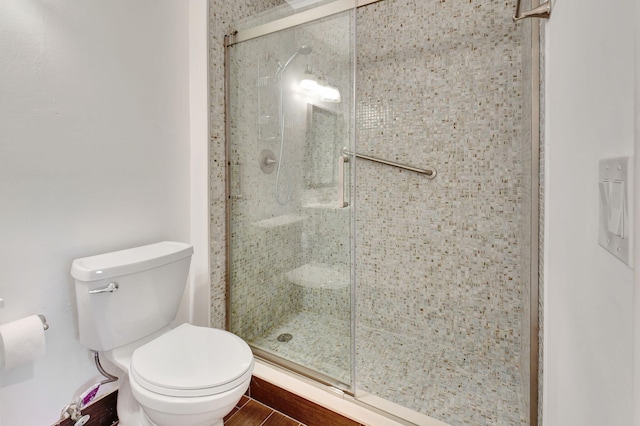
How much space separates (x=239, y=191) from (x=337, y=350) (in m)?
1.04

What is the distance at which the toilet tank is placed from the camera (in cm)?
116

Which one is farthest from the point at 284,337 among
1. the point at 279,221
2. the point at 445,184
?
the point at 445,184

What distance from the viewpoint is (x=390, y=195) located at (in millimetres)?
2094

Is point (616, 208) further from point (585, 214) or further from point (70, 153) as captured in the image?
point (70, 153)

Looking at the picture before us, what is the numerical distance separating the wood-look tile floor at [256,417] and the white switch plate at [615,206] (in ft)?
4.79

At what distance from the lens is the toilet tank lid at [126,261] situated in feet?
3.77

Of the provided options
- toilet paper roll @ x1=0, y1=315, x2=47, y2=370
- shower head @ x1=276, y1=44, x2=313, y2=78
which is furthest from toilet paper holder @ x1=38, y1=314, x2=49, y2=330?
shower head @ x1=276, y1=44, x2=313, y2=78

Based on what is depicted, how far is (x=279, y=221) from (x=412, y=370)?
3.61ft

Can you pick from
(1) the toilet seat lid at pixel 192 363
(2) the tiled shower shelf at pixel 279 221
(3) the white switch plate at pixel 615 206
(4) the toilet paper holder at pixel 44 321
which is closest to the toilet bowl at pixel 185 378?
(1) the toilet seat lid at pixel 192 363

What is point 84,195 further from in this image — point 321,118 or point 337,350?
point 337,350

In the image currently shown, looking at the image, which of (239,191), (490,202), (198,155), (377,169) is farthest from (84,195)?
(490,202)

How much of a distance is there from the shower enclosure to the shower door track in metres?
0.01

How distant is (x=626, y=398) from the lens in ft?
1.18

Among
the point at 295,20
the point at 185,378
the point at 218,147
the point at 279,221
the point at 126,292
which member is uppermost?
the point at 295,20
